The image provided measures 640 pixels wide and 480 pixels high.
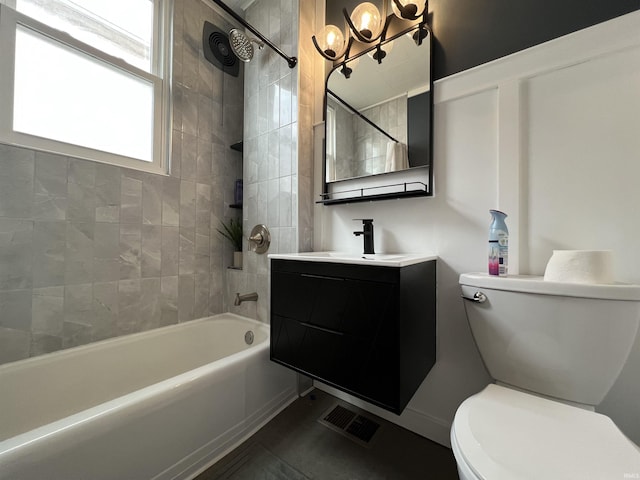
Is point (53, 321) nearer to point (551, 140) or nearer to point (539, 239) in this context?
point (539, 239)

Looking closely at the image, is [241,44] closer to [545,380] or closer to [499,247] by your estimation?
→ [499,247]

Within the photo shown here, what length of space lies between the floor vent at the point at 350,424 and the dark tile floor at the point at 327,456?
19mm

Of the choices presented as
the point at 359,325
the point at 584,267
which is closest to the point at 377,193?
the point at 359,325

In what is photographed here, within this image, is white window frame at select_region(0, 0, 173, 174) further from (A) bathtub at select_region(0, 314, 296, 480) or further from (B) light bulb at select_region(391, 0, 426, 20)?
(B) light bulb at select_region(391, 0, 426, 20)

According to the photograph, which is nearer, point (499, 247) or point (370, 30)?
point (499, 247)

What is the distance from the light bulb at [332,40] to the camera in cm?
143

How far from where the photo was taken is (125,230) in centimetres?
143

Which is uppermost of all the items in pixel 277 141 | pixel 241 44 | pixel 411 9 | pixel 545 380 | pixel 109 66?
pixel 241 44

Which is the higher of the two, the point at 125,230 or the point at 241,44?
the point at 241,44

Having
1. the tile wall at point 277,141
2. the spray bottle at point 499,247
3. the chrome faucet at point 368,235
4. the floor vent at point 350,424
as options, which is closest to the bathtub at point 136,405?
the floor vent at point 350,424

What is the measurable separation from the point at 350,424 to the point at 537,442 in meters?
0.91

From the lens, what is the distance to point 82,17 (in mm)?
1349

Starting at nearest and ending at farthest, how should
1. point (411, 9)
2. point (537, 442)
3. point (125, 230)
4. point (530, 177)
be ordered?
1. point (537, 442)
2. point (530, 177)
3. point (411, 9)
4. point (125, 230)

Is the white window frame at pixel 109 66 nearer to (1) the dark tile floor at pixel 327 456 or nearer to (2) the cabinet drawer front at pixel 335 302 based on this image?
(2) the cabinet drawer front at pixel 335 302
